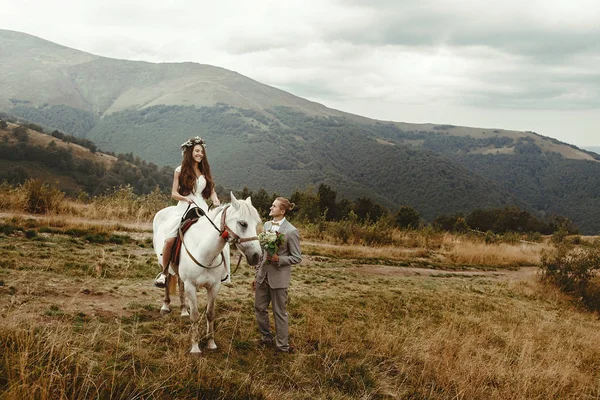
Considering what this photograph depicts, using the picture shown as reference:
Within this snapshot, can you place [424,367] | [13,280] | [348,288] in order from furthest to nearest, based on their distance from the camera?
[348,288]
[13,280]
[424,367]

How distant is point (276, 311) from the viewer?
218 inches

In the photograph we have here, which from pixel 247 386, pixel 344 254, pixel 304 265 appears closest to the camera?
pixel 247 386

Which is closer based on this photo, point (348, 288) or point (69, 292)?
point (69, 292)

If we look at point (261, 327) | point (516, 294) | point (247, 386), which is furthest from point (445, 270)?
point (247, 386)

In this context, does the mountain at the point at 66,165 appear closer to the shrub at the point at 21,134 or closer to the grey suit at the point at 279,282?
the shrub at the point at 21,134

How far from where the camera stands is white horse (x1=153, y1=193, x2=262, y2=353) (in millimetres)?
4660

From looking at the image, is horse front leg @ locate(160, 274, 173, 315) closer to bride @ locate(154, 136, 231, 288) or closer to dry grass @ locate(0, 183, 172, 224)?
bride @ locate(154, 136, 231, 288)

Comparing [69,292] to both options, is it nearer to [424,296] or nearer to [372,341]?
[372,341]

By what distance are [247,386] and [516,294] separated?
11636mm

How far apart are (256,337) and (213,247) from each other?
1.83 m

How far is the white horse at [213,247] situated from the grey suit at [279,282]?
58cm

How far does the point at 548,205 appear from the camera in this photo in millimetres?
183625

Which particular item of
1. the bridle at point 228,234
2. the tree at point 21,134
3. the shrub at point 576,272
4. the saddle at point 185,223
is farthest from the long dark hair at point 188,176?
the tree at point 21,134

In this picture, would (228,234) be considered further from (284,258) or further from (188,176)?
(188,176)
